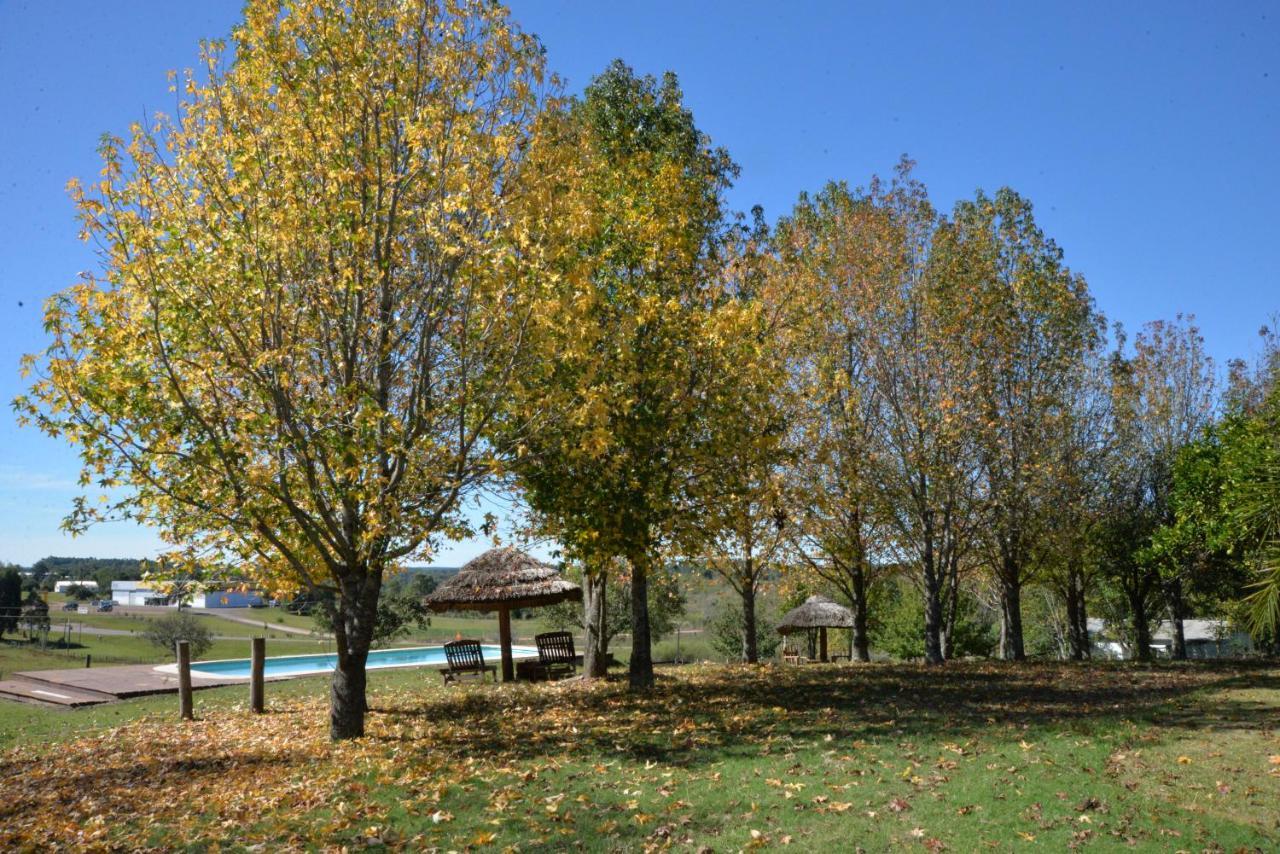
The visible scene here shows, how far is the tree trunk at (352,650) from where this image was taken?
475 inches

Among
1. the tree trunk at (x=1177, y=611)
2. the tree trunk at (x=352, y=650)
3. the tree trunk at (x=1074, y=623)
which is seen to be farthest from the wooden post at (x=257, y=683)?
the tree trunk at (x=1177, y=611)

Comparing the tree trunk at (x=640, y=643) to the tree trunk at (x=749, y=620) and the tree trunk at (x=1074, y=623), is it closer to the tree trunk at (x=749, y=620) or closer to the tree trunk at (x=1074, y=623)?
the tree trunk at (x=749, y=620)

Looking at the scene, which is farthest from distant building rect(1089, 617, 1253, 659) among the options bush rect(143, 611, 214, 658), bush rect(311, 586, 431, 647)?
bush rect(143, 611, 214, 658)

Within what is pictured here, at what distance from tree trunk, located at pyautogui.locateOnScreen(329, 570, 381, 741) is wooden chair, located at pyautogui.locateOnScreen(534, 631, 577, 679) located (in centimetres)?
768

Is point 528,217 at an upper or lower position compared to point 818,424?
upper

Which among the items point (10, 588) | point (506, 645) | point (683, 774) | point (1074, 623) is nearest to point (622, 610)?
point (506, 645)

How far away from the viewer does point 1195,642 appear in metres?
54.5

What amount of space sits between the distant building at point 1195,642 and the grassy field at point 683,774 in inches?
1044

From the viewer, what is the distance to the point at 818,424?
74.0 feet

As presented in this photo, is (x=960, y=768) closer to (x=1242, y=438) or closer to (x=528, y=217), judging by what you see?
(x=528, y=217)

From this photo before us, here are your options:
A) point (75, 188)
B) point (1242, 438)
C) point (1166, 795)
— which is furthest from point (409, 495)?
point (1242, 438)

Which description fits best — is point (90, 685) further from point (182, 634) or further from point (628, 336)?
point (182, 634)

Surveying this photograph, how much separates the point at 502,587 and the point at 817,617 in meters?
15.3

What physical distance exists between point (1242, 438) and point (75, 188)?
22255 millimetres
